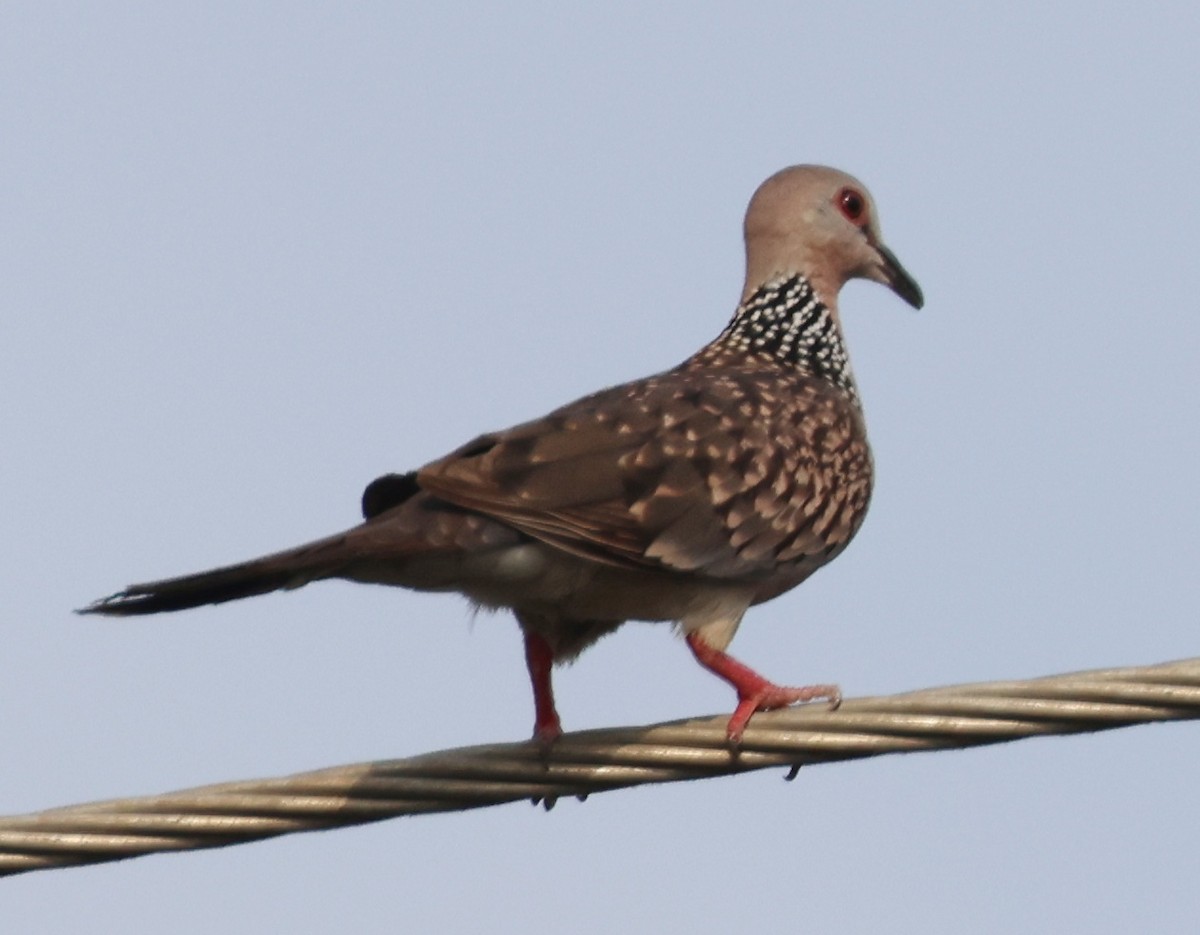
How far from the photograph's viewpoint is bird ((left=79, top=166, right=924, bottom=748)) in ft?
18.9

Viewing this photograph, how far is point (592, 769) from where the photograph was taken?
5.34m

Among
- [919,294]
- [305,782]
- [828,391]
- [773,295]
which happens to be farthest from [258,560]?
[919,294]

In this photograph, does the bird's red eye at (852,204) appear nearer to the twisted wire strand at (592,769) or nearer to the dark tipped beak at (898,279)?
the dark tipped beak at (898,279)

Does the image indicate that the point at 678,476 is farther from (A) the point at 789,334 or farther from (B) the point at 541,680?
(A) the point at 789,334

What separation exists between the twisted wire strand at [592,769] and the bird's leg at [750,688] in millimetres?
544

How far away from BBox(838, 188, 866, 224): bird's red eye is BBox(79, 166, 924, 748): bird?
997 mm

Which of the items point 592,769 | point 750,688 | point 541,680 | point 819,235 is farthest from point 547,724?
point 819,235

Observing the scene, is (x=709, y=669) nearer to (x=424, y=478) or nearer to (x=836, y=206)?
(x=424, y=478)

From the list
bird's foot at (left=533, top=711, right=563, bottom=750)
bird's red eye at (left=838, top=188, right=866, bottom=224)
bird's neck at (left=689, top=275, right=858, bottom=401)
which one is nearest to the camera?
bird's foot at (left=533, top=711, right=563, bottom=750)

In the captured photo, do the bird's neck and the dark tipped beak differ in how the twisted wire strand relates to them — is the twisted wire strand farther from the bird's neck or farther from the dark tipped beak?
the dark tipped beak

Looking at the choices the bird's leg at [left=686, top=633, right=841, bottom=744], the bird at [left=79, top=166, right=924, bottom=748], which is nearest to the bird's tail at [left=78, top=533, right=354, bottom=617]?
the bird at [left=79, top=166, right=924, bottom=748]

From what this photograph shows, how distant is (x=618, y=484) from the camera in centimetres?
Result: 623

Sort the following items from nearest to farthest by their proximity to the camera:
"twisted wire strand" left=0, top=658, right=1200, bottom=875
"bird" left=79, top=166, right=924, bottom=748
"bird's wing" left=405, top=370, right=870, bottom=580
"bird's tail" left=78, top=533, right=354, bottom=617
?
1. "twisted wire strand" left=0, top=658, right=1200, bottom=875
2. "bird's tail" left=78, top=533, right=354, bottom=617
3. "bird" left=79, top=166, right=924, bottom=748
4. "bird's wing" left=405, top=370, right=870, bottom=580

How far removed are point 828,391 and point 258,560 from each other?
114 inches
